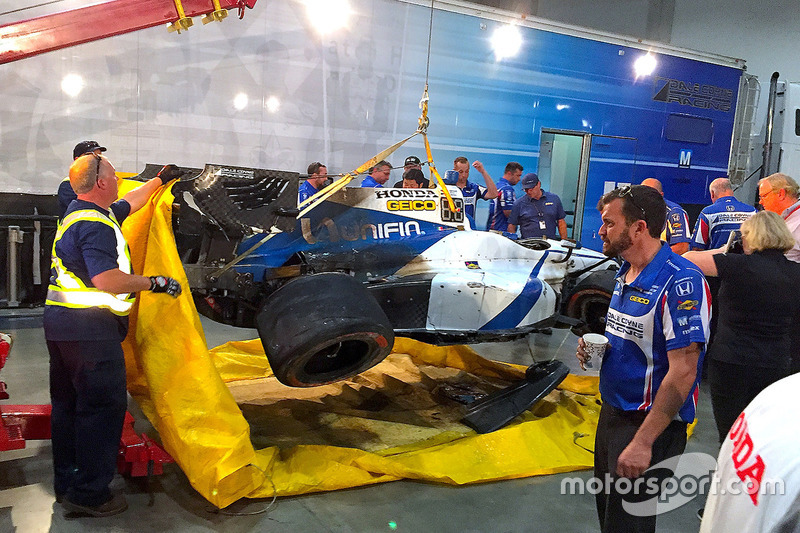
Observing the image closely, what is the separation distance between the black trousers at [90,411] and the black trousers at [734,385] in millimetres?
3260

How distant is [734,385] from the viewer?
364 cm

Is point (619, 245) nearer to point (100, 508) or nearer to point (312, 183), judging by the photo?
point (100, 508)

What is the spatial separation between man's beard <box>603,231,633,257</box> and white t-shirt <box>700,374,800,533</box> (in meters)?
0.91

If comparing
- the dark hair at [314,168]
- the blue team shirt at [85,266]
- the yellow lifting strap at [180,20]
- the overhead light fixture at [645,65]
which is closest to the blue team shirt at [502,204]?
the dark hair at [314,168]

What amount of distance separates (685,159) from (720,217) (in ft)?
18.2

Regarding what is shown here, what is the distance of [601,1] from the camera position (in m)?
16.7

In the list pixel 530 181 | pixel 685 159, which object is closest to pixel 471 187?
pixel 530 181

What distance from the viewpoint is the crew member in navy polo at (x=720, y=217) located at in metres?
5.91

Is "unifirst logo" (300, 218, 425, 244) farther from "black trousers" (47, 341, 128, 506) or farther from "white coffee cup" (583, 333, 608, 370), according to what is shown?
"white coffee cup" (583, 333, 608, 370)

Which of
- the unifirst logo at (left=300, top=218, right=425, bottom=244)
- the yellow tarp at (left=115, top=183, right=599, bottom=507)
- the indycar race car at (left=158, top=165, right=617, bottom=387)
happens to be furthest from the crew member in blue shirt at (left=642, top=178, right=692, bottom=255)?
the unifirst logo at (left=300, top=218, right=425, bottom=244)

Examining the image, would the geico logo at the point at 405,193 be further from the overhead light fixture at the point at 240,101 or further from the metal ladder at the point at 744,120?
the metal ladder at the point at 744,120

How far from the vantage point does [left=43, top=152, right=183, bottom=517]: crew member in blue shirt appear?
332 cm

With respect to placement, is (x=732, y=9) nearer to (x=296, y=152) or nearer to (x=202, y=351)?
(x=296, y=152)

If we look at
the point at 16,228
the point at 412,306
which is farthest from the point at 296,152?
the point at 412,306
